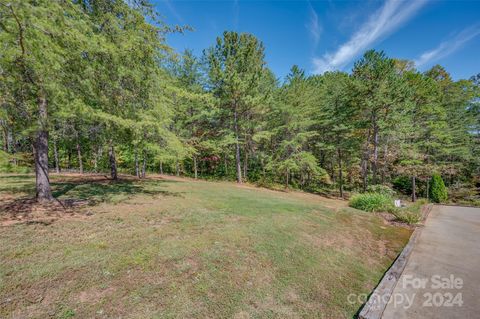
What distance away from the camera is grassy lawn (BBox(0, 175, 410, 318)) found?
2615 mm

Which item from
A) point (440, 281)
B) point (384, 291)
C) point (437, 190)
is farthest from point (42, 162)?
point (437, 190)

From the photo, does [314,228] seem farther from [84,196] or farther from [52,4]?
[84,196]

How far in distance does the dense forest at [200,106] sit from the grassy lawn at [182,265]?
2.05 metres

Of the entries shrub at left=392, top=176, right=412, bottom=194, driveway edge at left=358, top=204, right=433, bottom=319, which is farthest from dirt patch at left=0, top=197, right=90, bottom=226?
shrub at left=392, top=176, right=412, bottom=194

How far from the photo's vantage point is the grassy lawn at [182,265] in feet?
8.58

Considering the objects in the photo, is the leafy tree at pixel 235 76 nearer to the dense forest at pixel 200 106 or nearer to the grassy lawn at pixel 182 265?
the dense forest at pixel 200 106

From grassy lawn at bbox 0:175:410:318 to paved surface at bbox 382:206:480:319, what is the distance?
17.4 inches

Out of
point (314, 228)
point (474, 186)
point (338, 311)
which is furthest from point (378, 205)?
point (474, 186)

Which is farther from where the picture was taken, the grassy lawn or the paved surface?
the paved surface

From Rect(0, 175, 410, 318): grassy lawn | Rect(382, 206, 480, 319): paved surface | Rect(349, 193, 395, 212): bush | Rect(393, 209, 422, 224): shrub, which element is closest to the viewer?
Rect(0, 175, 410, 318): grassy lawn

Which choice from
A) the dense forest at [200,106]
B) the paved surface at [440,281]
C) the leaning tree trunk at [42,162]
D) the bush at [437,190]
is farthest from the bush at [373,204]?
the leaning tree trunk at [42,162]

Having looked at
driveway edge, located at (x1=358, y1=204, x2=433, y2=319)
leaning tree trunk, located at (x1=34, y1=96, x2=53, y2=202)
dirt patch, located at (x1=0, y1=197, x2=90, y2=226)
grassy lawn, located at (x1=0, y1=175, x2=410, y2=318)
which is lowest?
driveway edge, located at (x1=358, y1=204, x2=433, y2=319)

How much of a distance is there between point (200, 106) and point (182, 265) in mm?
14724

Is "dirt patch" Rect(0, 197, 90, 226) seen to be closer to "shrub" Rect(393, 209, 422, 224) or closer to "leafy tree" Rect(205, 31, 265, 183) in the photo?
"shrub" Rect(393, 209, 422, 224)
